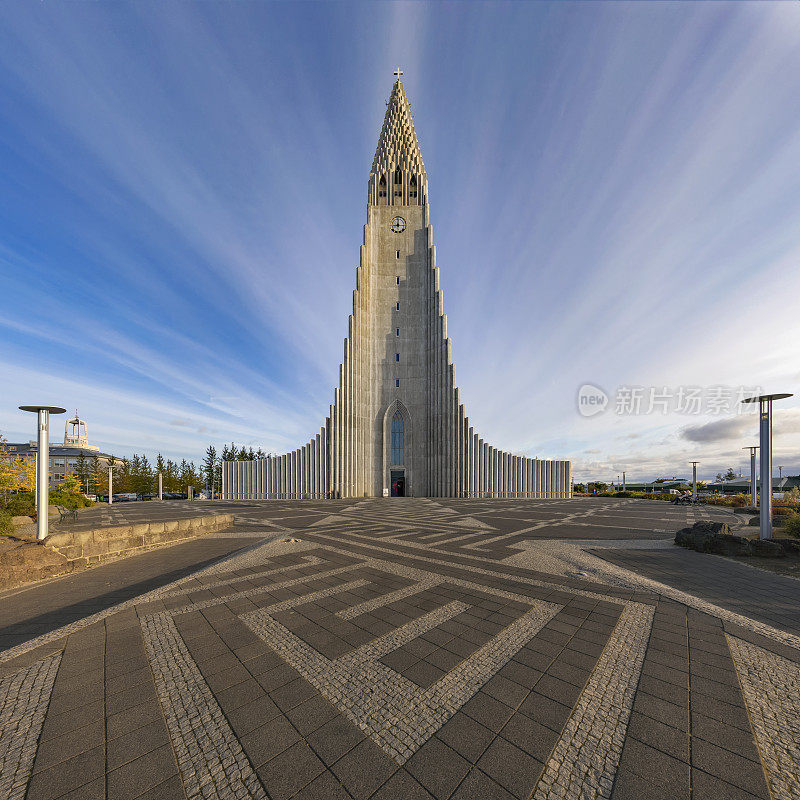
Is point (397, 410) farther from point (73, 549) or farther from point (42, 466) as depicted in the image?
point (73, 549)

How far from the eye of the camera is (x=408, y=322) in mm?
39562

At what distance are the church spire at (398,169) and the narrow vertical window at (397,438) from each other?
22607 millimetres

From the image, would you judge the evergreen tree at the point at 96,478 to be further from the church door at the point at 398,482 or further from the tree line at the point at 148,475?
the church door at the point at 398,482

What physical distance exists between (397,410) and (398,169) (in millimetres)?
29305

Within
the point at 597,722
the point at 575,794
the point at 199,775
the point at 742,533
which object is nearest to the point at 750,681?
the point at 597,722

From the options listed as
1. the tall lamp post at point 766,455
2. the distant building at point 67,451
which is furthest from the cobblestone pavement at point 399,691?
the distant building at point 67,451

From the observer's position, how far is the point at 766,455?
11086mm

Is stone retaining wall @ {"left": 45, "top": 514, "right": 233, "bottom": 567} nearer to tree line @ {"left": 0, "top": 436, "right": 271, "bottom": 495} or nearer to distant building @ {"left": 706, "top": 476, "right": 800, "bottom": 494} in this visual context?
tree line @ {"left": 0, "top": 436, "right": 271, "bottom": 495}

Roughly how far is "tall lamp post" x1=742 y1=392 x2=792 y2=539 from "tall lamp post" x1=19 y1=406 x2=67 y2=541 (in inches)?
802

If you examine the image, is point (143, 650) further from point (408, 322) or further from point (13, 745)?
point (408, 322)

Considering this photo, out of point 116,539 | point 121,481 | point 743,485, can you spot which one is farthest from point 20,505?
point 743,485

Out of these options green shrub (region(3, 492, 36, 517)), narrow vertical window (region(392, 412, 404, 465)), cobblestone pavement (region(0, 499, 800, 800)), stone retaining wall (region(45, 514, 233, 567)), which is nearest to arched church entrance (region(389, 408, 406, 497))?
narrow vertical window (region(392, 412, 404, 465))

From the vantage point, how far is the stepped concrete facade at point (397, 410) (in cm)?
3659

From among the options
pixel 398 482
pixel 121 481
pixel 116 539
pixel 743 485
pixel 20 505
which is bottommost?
pixel 121 481
